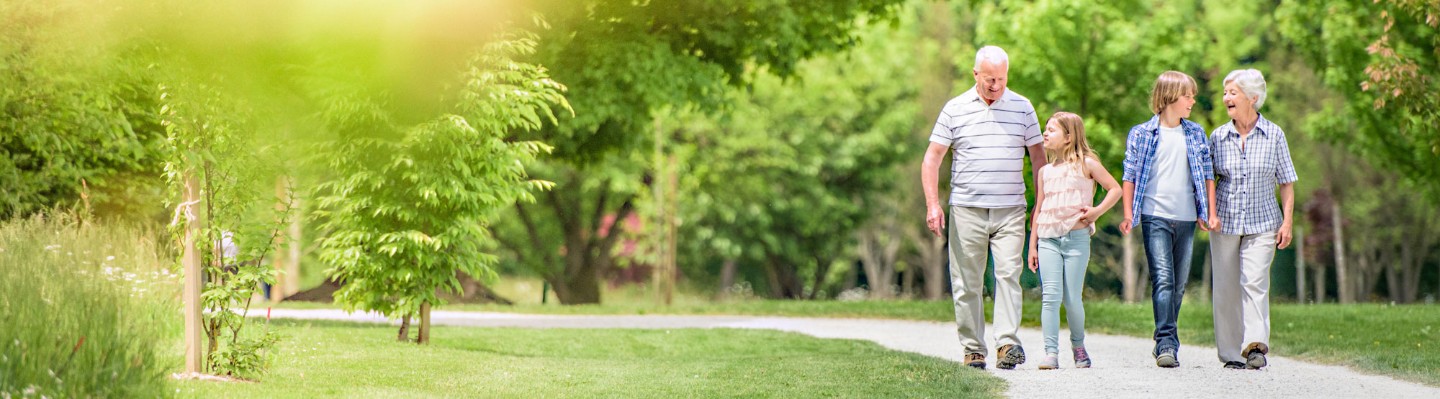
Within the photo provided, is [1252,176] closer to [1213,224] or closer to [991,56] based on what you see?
[1213,224]

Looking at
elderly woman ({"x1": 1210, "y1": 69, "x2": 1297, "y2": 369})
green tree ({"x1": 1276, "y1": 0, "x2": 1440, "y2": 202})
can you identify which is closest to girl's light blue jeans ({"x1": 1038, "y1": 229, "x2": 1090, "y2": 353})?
elderly woman ({"x1": 1210, "y1": 69, "x2": 1297, "y2": 369})

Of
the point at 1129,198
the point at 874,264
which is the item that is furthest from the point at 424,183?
the point at 874,264

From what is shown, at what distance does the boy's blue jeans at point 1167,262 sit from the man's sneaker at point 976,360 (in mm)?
1099

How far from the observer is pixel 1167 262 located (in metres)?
9.27

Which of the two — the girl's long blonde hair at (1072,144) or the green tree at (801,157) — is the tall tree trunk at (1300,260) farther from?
the girl's long blonde hair at (1072,144)

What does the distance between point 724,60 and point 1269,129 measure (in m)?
9.57

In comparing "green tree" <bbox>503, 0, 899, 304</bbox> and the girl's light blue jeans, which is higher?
"green tree" <bbox>503, 0, 899, 304</bbox>

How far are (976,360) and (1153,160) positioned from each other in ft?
5.44

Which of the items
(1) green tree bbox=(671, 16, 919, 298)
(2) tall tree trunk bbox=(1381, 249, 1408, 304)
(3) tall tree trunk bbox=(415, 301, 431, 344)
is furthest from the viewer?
(2) tall tree trunk bbox=(1381, 249, 1408, 304)

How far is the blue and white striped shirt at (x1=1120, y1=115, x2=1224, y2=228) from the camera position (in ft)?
30.3

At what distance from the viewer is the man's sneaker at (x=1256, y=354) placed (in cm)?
934

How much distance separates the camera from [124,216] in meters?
18.4

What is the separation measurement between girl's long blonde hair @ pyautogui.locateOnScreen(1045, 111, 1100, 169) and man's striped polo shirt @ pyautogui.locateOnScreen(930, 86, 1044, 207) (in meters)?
0.15

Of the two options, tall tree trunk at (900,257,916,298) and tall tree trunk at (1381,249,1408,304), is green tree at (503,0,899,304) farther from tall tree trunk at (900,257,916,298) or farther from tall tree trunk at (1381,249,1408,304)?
tall tree trunk at (900,257,916,298)
